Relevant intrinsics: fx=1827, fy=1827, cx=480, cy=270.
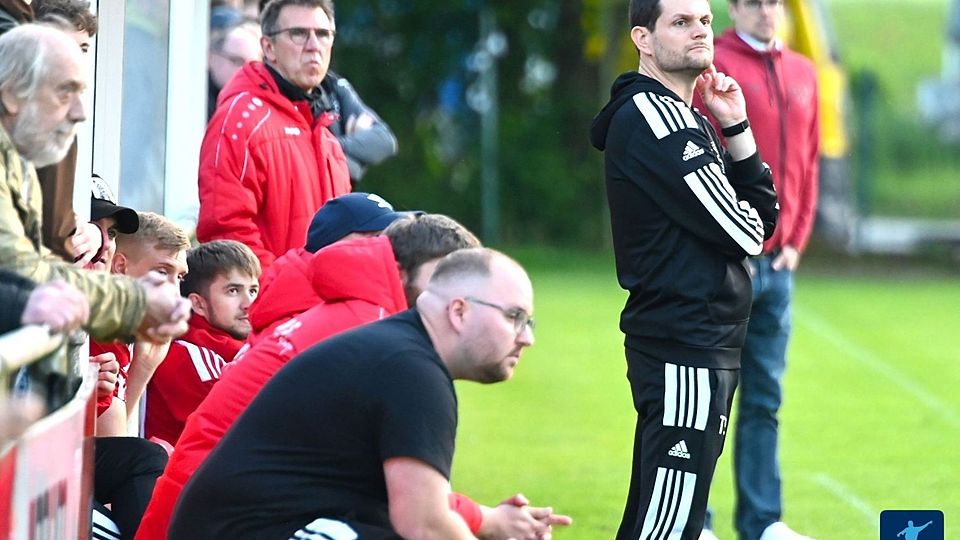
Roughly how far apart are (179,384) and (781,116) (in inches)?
118

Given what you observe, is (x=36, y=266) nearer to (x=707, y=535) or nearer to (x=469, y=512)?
(x=469, y=512)

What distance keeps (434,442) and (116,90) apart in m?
3.73

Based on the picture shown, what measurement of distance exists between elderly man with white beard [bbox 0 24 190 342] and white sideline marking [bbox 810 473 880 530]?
4604 mm

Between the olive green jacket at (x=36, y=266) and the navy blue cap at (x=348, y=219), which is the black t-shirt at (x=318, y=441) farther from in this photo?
the navy blue cap at (x=348, y=219)

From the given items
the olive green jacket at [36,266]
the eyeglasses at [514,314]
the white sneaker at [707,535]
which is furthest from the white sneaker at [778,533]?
the olive green jacket at [36,266]

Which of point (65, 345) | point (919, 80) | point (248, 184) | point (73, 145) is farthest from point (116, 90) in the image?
point (919, 80)

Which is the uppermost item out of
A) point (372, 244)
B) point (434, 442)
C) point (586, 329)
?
point (372, 244)

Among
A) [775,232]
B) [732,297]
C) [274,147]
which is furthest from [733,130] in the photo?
[274,147]

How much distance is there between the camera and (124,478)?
19.9ft

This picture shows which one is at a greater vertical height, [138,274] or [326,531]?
[138,274]

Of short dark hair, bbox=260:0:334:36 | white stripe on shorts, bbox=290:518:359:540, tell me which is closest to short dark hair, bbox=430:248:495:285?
white stripe on shorts, bbox=290:518:359:540

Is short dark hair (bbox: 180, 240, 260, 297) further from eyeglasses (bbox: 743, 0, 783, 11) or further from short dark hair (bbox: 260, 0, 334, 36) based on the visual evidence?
eyeglasses (bbox: 743, 0, 783, 11)

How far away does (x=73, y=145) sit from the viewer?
5215mm

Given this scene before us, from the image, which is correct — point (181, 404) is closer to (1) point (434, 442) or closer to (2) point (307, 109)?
(2) point (307, 109)
